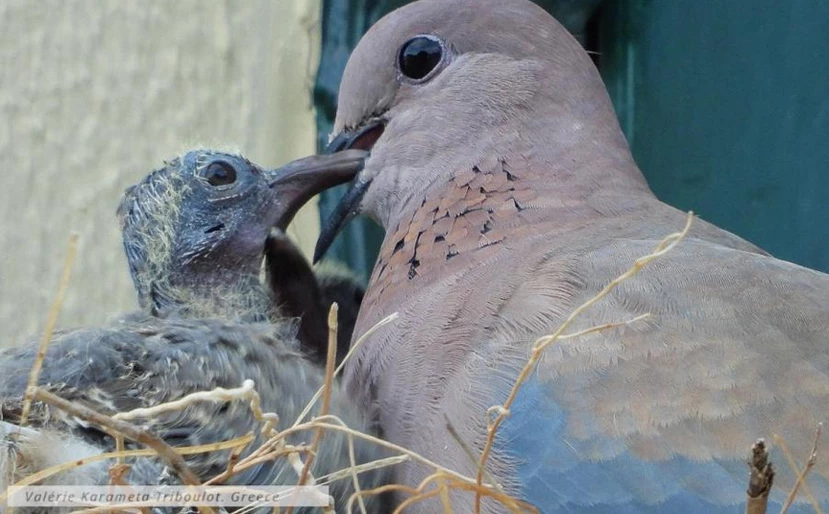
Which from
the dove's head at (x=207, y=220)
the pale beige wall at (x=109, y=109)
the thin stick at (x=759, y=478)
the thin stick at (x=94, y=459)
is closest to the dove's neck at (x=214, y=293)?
the dove's head at (x=207, y=220)

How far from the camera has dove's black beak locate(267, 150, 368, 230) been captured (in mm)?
1408

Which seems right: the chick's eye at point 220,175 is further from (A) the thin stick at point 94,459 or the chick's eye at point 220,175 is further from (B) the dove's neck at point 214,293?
(A) the thin stick at point 94,459

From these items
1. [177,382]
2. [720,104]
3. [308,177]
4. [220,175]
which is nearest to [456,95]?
[308,177]

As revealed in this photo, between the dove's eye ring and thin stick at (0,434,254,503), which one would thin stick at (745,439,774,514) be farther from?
the dove's eye ring

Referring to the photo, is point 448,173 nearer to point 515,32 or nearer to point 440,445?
point 515,32

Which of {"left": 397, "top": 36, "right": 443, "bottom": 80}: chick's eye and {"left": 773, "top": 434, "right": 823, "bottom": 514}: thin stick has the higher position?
{"left": 397, "top": 36, "right": 443, "bottom": 80}: chick's eye

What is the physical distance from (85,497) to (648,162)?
130cm

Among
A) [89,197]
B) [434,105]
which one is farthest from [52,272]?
[434,105]

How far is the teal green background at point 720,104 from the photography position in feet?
5.87

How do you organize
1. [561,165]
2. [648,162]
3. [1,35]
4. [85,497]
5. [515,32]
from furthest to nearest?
[648,162] < [1,35] < [515,32] < [561,165] < [85,497]

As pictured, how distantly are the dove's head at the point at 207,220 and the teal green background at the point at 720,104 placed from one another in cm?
25

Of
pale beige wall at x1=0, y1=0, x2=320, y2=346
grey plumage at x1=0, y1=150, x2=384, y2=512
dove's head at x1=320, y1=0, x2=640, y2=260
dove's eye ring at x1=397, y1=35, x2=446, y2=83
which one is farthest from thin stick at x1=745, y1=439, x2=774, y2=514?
pale beige wall at x1=0, y1=0, x2=320, y2=346

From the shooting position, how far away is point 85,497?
0.79m

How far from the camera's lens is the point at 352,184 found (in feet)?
4.63
